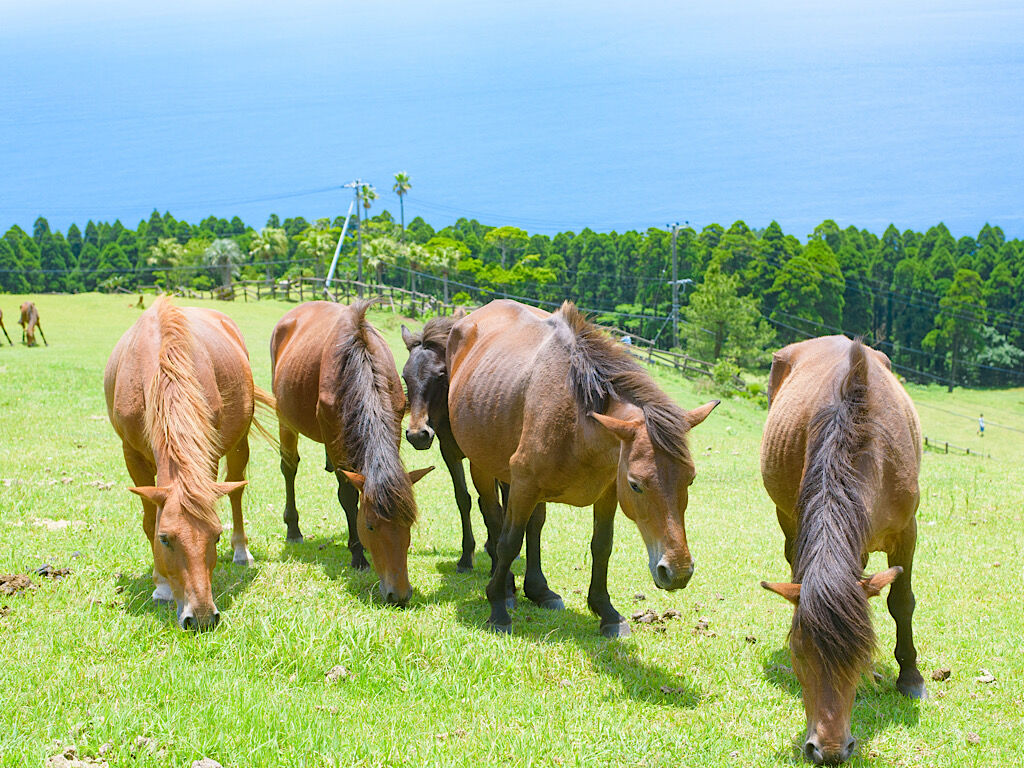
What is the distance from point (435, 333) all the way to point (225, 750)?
475 centimetres

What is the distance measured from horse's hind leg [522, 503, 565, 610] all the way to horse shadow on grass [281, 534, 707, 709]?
0.26 ft

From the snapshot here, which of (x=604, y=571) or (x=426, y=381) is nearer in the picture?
(x=604, y=571)

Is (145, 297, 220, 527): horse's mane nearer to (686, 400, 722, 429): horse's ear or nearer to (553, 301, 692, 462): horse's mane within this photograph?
(553, 301, 692, 462): horse's mane

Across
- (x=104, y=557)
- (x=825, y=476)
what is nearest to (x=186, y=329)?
(x=104, y=557)

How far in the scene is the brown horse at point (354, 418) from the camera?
6012 millimetres

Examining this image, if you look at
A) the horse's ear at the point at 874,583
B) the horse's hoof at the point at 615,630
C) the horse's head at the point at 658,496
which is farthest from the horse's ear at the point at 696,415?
the horse's hoof at the point at 615,630

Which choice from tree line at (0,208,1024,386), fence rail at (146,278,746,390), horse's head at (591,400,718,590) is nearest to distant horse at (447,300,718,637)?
horse's head at (591,400,718,590)

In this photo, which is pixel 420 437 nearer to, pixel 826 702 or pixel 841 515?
pixel 841 515

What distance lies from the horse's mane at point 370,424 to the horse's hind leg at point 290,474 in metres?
1.88

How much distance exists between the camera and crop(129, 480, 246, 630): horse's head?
5.09 metres

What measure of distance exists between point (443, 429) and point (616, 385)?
2.83m

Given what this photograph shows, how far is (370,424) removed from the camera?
6.43 metres

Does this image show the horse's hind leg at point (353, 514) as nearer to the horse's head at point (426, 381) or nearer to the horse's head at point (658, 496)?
the horse's head at point (426, 381)

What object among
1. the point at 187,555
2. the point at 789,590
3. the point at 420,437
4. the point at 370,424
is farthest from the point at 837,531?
the point at 187,555
